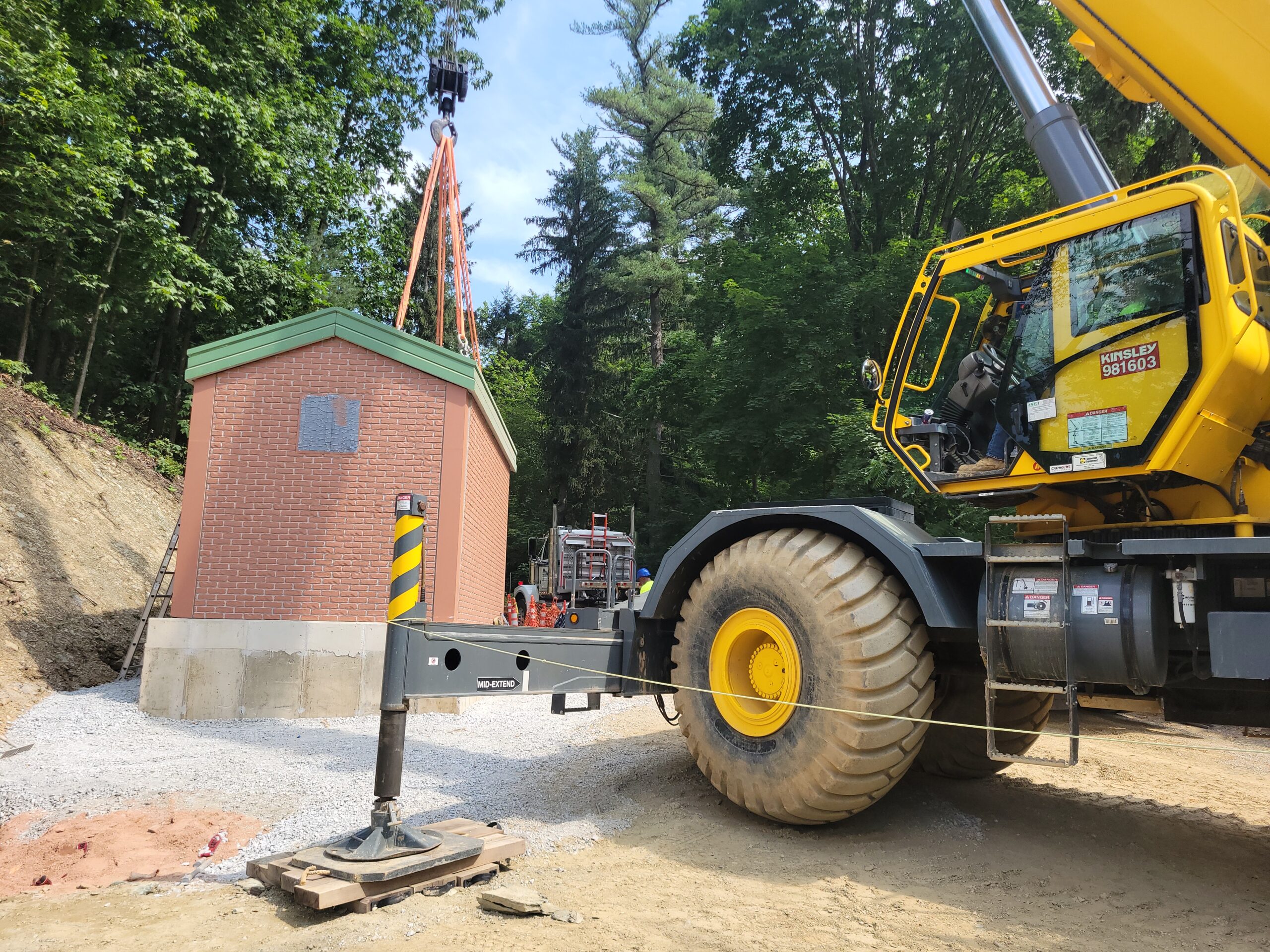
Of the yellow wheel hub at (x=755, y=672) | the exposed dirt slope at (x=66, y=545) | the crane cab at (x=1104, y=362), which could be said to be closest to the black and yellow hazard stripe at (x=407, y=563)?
the yellow wheel hub at (x=755, y=672)

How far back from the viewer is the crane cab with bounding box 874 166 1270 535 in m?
4.11

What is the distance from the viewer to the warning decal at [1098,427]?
4301 mm

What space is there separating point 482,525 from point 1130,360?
353 inches

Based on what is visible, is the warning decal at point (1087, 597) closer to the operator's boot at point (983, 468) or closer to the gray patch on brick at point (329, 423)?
the operator's boot at point (983, 468)

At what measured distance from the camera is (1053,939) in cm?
359

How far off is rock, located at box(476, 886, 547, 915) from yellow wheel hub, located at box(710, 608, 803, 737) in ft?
5.20

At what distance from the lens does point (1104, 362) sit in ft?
14.6

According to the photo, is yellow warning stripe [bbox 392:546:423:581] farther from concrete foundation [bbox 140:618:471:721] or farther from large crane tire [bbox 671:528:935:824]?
concrete foundation [bbox 140:618:471:721]

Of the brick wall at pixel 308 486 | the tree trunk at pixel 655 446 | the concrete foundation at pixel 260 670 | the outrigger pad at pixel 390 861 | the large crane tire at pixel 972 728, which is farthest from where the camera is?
the tree trunk at pixel 655 446

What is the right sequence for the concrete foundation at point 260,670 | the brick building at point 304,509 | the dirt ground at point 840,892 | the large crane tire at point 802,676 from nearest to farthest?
1. the dirt ground at point 840,892
2. the large crane tire at point 802,676
3. the concrete foundation at point 260,670
4. the brick building at point 304,509

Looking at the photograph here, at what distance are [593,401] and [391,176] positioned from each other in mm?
11466

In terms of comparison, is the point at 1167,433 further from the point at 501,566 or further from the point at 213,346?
the point at 501,566

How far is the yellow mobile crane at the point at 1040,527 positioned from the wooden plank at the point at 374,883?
0.50 m

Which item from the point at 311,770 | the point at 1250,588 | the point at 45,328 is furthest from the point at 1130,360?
the point at 45,328
